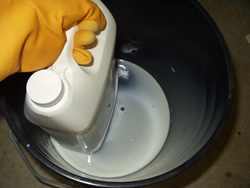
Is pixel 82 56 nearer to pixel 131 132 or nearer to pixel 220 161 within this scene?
pixel 131 132

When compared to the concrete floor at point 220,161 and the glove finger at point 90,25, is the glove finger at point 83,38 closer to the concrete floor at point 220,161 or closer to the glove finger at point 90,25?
the glove finger at point 90,25

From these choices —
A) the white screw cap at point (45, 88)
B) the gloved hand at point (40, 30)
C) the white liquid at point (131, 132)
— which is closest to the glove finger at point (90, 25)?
the gloved hand at point (40, 30)

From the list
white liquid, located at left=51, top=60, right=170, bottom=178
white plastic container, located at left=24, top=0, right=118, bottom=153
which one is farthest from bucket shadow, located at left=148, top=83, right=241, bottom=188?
white plastic container, located at left=24, top=0, right=118, bottom=153

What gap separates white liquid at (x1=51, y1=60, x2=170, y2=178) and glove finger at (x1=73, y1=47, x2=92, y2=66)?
0.29 meters

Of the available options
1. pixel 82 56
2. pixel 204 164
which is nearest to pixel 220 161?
pixel 204 164

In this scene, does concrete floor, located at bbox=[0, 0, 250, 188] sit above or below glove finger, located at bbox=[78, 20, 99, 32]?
below

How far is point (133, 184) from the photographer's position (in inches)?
15.1

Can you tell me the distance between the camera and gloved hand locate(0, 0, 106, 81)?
0.33 metres

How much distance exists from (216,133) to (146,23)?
36 cm

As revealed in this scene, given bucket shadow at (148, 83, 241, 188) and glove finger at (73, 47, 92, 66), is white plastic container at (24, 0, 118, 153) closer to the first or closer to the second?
glove finger at (73, 47, 92, 66)

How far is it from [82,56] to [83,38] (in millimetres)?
30

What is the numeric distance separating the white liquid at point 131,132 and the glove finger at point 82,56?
0.29 m

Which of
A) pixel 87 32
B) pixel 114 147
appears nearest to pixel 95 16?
pixel 87 32

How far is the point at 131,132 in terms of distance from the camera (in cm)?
74
